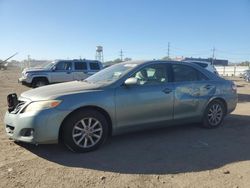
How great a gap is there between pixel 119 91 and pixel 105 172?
166 cm

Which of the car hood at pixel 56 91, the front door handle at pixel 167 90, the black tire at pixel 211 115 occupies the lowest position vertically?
the black tire at pixel 211 115

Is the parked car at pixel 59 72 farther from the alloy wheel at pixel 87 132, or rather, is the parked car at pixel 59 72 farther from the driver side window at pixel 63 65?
the alloy wheel at pixel 87 132

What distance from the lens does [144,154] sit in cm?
530

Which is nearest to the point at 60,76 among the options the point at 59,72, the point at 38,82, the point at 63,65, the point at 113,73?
the point at 59,72

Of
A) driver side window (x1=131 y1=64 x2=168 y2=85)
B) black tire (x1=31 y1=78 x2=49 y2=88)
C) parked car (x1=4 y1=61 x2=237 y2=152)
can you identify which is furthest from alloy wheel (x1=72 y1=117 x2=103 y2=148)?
black tire (x1=31 y1=78 x2=49 y2=88)

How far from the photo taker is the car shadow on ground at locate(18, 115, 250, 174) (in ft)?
15.6

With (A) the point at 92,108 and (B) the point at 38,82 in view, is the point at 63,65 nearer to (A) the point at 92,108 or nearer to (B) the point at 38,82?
(B) the point at 38,82

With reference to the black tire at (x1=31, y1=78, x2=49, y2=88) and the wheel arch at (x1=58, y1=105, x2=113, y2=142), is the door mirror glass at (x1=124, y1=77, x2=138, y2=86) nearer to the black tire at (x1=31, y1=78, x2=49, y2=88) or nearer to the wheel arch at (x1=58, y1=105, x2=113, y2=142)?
the wheel arch at (x1=58, y1=105, x2=113, y2=142)

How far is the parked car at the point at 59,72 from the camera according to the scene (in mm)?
17000

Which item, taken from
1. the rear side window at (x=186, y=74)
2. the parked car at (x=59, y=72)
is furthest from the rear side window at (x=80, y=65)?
the rear side window at (x=186, y=74)

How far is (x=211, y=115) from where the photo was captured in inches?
285

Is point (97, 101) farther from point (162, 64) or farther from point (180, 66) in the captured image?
point (180, 66)

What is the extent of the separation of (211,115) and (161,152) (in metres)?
2.33

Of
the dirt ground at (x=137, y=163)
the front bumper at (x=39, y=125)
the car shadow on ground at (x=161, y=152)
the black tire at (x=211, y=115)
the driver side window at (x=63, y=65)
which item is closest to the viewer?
the dirt ground at (x=137, y=163)
